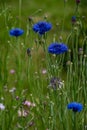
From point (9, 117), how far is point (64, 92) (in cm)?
46

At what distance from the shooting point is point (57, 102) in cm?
270

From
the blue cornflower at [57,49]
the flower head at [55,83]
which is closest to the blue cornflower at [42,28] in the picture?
the blue cornflower at [57,49]

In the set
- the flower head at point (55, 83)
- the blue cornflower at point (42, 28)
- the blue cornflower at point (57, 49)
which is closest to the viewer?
the flower head at point (55, 83)

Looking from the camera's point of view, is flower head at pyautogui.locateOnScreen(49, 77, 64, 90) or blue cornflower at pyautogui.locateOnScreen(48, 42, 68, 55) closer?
flower head at pyautogui.locateOnScreen(49, 77, 64, 90)

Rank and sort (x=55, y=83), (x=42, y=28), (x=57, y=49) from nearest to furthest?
(x=55, y=83) < (x=57, y=49) < (x=42, y=28)

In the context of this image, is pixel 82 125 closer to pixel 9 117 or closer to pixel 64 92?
pixel 64 92

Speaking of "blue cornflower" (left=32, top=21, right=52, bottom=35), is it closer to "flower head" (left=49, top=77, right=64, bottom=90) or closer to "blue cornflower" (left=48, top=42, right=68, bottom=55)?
"blue cornflower" (left=48, top=42, right=68, bottom=55)

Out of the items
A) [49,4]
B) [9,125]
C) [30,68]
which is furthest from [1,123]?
[49,4]

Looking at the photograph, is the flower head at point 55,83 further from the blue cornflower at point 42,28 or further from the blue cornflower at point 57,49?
the blue cornflower at point 42,28

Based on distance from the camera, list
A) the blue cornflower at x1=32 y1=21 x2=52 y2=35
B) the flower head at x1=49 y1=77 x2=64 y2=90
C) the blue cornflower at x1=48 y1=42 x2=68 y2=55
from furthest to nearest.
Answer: the blue cornflower at x1=32 y1=21 x2=52 y2=35
the blue cornflower at x1=48 y1=42 x2=68 y2=55
the flower head at x1=49 y1=77 x2=64 y2=90

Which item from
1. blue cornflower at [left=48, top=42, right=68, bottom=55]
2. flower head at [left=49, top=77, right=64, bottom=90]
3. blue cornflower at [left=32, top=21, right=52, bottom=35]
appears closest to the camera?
flower head at [left=49, top=77, right=64, bottom=90]

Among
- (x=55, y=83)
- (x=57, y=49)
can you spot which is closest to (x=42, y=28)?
(x=57, y=49)

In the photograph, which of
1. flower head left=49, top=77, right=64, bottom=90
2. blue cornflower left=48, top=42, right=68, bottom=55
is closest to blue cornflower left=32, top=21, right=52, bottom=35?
blue cornflower left=48, top=42, right=68, bottom=55

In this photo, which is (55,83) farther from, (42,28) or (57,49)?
(42,28)
